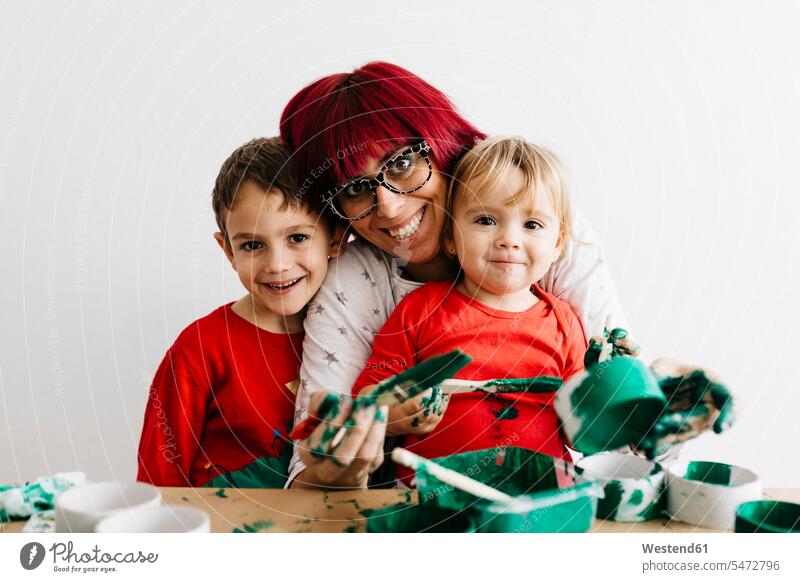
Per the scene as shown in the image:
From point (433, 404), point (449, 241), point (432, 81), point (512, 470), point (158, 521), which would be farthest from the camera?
point (432, 81)

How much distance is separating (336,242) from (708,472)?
57 cm

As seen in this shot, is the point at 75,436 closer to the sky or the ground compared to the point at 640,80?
closer to the ground

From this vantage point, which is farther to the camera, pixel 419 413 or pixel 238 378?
pixel 238 378

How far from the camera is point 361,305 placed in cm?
108

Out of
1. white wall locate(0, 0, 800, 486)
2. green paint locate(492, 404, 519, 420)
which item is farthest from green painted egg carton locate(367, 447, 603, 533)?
white wall locate(0, 0, 800, 486)

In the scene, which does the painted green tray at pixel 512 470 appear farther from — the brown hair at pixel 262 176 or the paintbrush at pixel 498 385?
the brown hair at pixel 262 176

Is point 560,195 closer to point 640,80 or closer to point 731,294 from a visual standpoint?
point 640,80

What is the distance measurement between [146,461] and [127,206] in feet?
1.55

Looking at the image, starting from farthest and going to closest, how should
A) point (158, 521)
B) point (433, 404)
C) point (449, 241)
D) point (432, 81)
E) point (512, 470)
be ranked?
point (432, 81)
point (449, 241)
point (433, 404)
point (512, 470)
point (158, 521)

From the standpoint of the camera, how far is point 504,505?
0.67 metres

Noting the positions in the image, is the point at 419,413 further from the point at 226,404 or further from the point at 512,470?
the point at 226,404

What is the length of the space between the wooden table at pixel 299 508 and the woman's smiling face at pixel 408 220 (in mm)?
366
